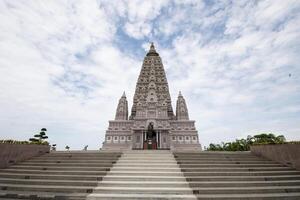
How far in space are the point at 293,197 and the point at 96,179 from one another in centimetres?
822

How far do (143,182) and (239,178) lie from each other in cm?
466

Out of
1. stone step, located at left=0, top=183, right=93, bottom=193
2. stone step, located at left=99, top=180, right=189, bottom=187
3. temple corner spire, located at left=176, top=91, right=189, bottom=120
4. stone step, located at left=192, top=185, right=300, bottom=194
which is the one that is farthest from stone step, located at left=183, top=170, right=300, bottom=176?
temple corner spire, located at left=176, top=91, right=189, bottom=120

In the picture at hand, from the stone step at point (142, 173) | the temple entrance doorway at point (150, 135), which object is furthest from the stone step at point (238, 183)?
the temple entrance doorway at point (150, 135)

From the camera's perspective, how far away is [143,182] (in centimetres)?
791

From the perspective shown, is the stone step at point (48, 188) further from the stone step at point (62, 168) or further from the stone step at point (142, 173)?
the stone step at point (62, 168)

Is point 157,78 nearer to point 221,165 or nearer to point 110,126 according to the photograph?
point 110,126

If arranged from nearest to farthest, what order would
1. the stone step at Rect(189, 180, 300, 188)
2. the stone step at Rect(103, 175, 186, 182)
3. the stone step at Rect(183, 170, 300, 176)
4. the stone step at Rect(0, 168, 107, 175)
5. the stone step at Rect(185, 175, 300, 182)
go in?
1. the stone step at Rect(189, 180, 300, 188)
2. the stone step at Rect(185, 175, 300, 182)
3. the stone step at Rect(103, 175, 186, 182)
4. the stone step at Rect(183, 170, 300, 176)
5. the stone step at Rect(0, 168, 107, 175)

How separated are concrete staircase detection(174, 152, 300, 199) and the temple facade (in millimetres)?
22255

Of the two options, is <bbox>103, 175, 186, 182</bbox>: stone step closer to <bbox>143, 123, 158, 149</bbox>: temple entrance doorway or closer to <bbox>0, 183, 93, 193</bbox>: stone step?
<bbox>0, 183, 93, 193</bbox>: stone step

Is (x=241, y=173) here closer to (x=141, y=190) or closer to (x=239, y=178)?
(x=239, y=178)

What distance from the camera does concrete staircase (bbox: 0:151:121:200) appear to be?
22.5ft

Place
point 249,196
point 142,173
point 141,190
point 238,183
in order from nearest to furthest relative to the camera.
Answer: point 249,196
point 141,190
point 238,183
point 142,173

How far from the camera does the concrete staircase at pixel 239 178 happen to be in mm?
6988

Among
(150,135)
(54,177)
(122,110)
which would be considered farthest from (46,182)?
(122,110)
